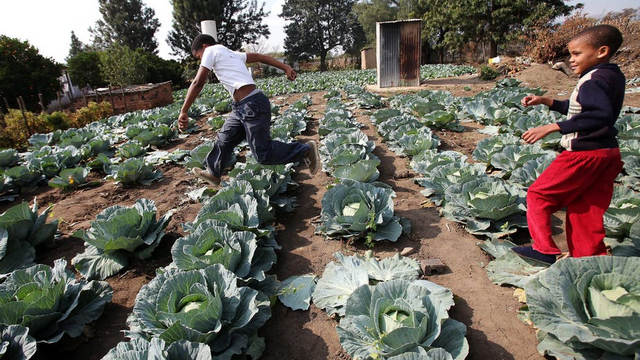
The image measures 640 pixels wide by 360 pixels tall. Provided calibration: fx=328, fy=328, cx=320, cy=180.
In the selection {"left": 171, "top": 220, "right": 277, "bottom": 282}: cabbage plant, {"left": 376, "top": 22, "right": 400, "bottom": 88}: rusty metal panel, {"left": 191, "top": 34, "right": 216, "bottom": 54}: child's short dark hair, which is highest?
{"left": 376, "top": 22, "right": 400, "bottom": 88}: rusty metal panel

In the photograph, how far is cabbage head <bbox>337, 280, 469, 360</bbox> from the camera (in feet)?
5.46

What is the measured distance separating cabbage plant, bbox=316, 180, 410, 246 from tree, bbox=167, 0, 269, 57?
40.1 meters

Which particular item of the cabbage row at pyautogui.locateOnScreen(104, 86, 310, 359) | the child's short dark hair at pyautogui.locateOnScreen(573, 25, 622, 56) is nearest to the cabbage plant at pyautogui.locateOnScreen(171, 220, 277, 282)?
the cabbage row at pyautogui.locateOnScreen(104, 86, 310, 359)

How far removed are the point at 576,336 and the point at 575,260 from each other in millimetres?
377

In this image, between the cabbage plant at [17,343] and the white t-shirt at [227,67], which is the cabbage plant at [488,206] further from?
the cabbage plant at [17,343]

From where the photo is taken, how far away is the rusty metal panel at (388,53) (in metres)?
12.9

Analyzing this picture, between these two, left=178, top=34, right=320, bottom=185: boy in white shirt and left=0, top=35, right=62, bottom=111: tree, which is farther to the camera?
left=0, top=35, right=62, bottom=111: tree

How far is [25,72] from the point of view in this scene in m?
15.6

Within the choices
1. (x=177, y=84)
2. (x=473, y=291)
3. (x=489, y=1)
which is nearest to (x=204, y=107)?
(x=473, y=291)

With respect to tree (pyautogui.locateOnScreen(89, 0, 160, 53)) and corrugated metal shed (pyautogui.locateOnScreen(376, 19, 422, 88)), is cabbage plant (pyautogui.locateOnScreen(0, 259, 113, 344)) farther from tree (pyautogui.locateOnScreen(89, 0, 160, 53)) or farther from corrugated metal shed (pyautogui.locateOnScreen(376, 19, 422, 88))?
tree (pyautogui.locateOnScreen(89, 0, 160, 53))

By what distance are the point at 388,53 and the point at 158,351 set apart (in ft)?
44.2

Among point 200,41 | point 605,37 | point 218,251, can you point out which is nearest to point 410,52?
point 200,41

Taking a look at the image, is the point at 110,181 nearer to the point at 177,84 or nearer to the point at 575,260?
the point at 575,260

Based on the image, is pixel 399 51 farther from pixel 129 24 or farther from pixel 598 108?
pixel 129 24
